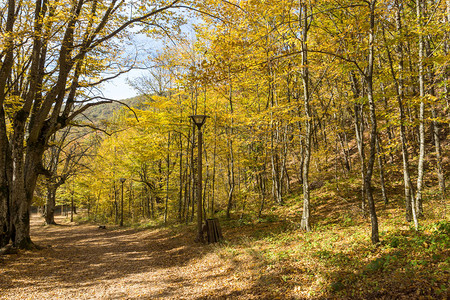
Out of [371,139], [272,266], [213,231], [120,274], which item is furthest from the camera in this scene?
[213,231]

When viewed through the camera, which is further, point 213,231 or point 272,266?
point 213,231

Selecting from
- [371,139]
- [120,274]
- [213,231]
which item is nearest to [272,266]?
[371,139]

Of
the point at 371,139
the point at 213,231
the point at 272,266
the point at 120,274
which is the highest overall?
the point at 371,139

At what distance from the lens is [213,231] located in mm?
8625

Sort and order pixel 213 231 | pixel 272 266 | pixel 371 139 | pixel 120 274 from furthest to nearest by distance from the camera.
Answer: pixel 213 231 < pixel 120 274 < pixel 272 266 < pixel 371 139

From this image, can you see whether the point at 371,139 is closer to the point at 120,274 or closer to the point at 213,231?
the point at 213,231

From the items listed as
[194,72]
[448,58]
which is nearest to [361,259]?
[448,58]

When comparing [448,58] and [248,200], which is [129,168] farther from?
[448,58]

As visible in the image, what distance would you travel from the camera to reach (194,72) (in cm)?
532

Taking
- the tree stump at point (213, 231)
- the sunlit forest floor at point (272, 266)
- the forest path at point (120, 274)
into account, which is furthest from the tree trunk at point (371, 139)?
the tree stump at point (213, 231)

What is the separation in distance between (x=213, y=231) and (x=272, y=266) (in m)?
3.74

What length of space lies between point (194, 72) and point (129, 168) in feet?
47.2

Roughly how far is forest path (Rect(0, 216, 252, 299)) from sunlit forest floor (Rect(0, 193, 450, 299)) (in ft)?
0.07

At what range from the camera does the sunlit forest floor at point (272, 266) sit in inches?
143
